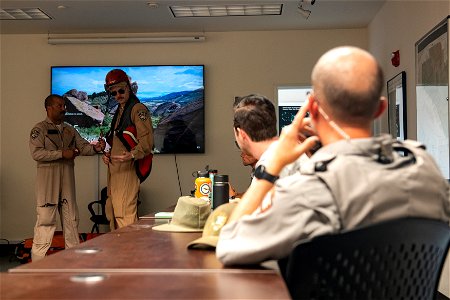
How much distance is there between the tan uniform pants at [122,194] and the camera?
17.6 ft

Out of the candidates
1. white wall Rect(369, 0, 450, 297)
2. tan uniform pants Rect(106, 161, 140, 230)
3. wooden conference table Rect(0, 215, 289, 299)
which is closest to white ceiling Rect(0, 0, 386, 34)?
white wall Rect(369, 0, 450, 297)

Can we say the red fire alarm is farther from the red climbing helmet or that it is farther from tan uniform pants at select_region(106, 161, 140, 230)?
tan uniform pants at select_region(106, 161, 140, 230)

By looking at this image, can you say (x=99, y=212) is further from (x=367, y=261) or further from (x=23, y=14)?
(x=367, y=261)

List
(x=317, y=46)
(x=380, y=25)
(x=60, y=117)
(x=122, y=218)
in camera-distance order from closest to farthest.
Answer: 1. (x=122, y=218)
2. (x=60, y=117)
3. (x=380, y=25)
4. (x=317, y=46)

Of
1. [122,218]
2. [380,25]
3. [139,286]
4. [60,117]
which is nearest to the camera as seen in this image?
[139,286]

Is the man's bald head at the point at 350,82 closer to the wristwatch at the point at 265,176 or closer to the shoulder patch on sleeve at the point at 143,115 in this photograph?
the wristwatch at the point at 265,176

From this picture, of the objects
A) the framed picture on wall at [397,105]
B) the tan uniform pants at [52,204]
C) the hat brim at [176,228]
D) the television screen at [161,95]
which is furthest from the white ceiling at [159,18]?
the hat brim at [176,228]

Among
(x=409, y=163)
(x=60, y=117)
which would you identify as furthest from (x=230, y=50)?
(x=409, y=163)

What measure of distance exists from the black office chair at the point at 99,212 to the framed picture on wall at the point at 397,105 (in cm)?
366

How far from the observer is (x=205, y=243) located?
1.84 metres

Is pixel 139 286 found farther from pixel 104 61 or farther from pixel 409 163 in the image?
pixel 104 61

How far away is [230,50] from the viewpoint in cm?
782

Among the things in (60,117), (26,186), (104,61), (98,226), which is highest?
(104,61)

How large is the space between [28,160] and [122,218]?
3.12m
